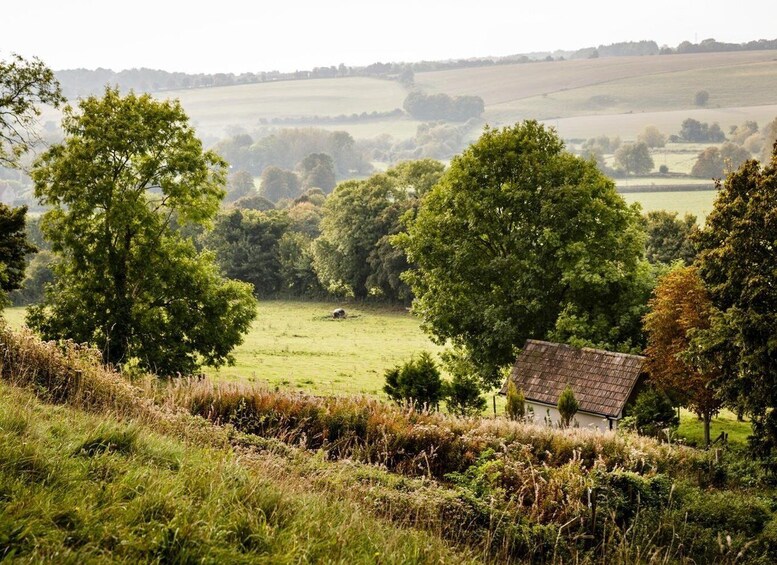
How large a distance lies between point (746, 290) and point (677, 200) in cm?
10137

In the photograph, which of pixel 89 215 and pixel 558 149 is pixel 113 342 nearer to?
pixel 89 215

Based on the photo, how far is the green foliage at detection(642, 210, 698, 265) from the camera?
196 ft

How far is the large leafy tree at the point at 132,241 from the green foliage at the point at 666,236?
40.2 metres

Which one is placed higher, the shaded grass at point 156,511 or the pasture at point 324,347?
the shaded grass at point 156,511

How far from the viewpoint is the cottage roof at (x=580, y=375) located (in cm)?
2709

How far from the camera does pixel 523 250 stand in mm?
33219

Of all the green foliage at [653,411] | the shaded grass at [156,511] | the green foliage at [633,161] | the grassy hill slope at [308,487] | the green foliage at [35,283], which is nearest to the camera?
the shaded grass at [156,511]

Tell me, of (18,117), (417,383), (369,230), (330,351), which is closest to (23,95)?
(18,117)

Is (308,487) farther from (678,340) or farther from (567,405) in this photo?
(678,340)

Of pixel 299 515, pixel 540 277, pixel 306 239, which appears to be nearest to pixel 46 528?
pixel 299 515

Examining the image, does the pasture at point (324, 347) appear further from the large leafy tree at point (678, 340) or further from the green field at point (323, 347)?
the large leafy tree at point (678, 340)

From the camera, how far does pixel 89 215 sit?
2873 centimetres

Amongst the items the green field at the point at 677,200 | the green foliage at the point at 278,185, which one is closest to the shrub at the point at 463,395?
the green field at the point at 677,200

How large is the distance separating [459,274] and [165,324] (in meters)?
13.3
